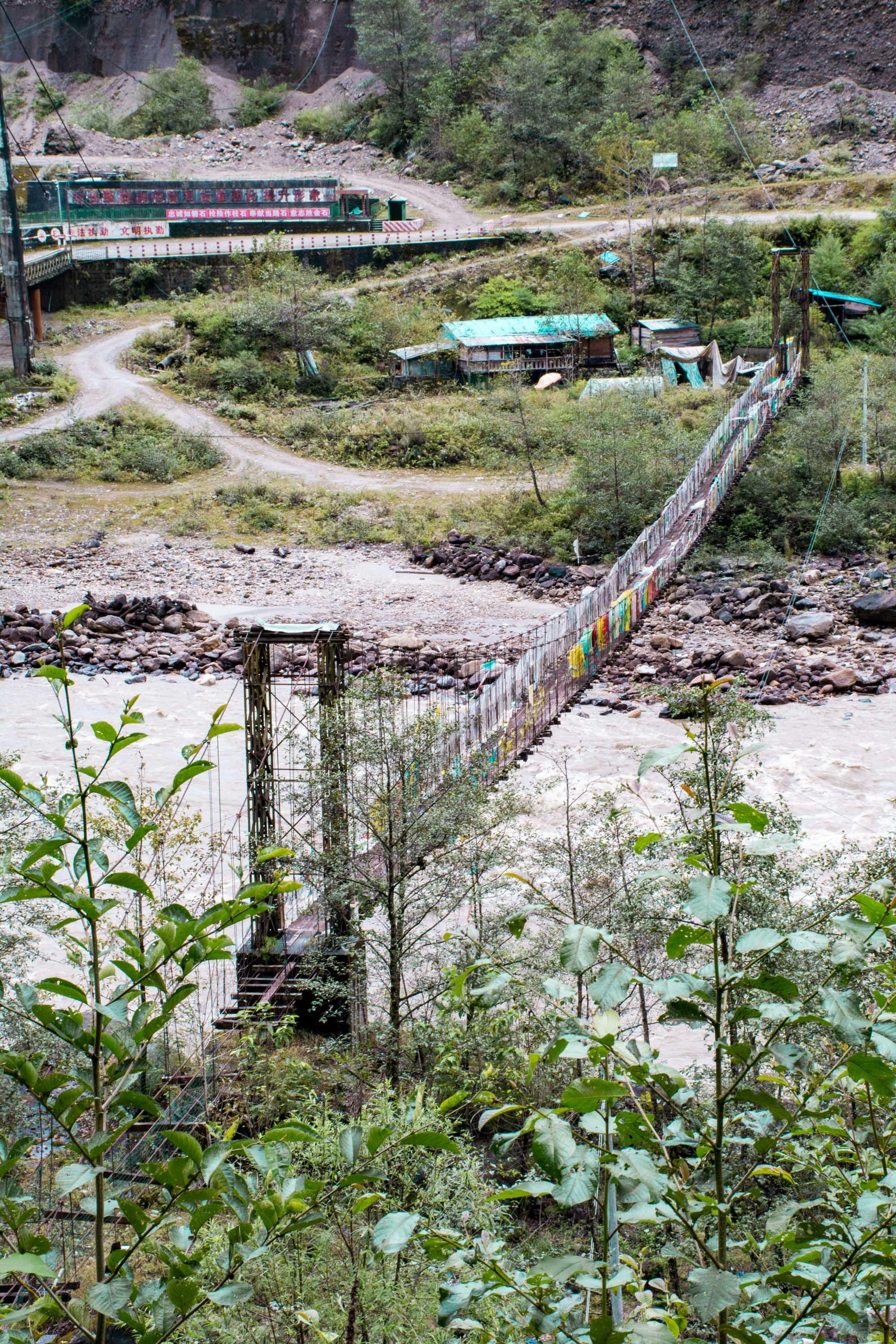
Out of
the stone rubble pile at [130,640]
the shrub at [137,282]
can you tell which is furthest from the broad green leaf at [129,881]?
the shrub at [137,282]

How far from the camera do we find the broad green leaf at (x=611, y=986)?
1373mm

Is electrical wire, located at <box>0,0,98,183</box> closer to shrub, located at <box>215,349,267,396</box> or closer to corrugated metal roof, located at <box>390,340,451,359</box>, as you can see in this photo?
shrub, located at <box>215,349,267,396</box>

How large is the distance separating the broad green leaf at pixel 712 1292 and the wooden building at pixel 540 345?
3021cm

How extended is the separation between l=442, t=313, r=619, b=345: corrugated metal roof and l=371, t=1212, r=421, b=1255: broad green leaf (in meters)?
30.7

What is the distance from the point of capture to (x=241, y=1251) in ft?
4.55

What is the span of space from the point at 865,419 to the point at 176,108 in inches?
1599

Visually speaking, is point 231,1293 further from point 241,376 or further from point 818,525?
point 241,376

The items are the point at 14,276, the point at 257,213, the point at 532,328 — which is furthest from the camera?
the point at 257,213

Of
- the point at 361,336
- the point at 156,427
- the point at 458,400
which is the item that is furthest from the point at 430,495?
the point at 361,336

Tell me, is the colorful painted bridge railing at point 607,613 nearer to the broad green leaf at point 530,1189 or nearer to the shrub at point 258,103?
the broad green leaf at point 530,1189

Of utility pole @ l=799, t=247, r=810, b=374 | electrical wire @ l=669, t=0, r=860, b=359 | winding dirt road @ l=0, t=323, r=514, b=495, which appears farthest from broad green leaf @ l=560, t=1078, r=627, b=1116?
electrical wire @ l=669, t=0, r=860, b=359

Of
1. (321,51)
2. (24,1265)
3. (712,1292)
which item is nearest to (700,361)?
(712,1292)

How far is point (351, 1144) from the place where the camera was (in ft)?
4.55

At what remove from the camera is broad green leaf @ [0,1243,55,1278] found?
112 centimetres
